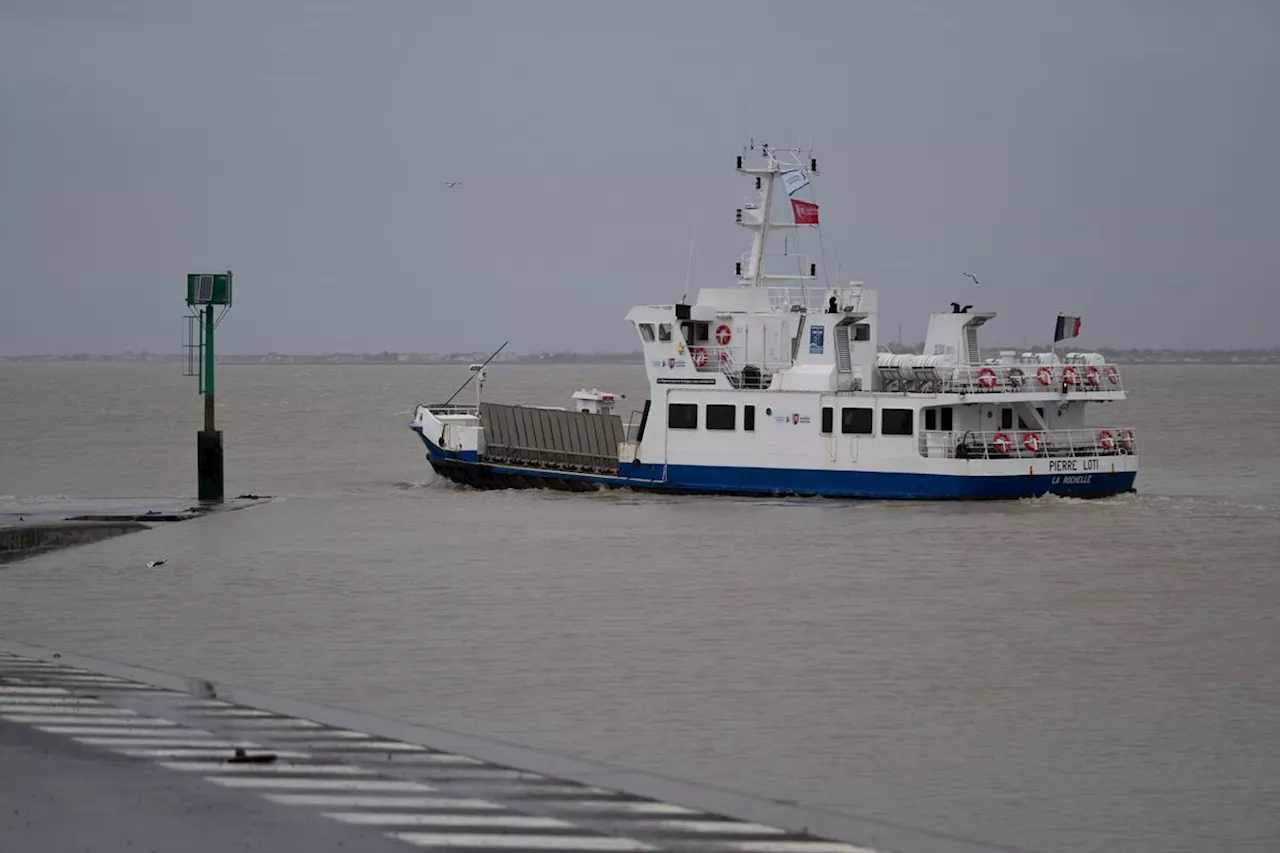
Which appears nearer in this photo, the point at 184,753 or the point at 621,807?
the point at 621,807

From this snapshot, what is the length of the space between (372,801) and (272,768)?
50.7 inches

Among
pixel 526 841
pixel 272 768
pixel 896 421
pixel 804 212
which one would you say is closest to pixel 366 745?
pixel 272 768

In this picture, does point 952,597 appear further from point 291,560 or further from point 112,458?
point 112,458

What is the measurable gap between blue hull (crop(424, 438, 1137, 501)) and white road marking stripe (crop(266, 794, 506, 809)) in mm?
28834

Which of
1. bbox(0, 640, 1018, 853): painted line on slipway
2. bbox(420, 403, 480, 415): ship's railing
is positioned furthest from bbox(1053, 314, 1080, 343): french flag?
bbox(0, 640, 1018, 853): painted line on slipway

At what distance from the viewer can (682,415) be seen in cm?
4275

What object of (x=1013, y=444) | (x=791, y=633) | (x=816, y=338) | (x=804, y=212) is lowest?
(x=791, y=633)

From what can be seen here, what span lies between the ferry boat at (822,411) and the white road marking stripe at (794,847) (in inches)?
1138

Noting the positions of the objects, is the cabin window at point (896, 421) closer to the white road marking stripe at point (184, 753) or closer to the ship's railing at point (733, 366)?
the ship's railing at point (733, 366)

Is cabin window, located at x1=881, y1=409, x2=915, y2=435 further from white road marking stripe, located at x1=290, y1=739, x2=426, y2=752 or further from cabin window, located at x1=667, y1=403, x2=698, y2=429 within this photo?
white road marking stripe, located at x1=290, y1=739, x2=426, y2=752

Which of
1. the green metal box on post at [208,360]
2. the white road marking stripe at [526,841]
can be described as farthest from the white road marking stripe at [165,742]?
the green metal box on post at [208,360]

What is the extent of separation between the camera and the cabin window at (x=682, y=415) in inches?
1678

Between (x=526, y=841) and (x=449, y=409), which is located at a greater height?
(x=449, y=409)

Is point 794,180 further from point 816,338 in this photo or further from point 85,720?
point 85,720
